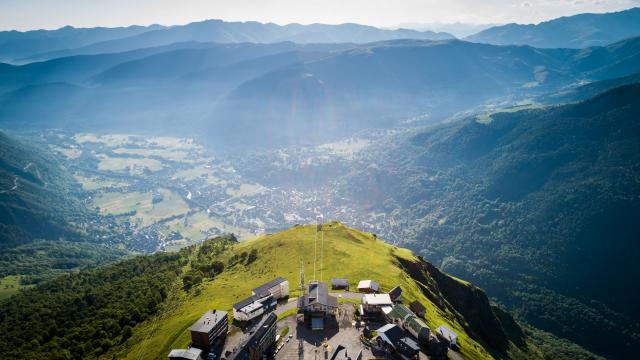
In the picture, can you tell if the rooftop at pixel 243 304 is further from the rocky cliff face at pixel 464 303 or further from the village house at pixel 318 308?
the rocky cliff face at pixel 464 303

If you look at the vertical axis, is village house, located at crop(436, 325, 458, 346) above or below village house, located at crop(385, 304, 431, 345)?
below

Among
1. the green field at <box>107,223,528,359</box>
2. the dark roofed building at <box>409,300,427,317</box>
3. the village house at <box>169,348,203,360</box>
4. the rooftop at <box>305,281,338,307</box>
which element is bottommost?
the green field at <box>107,223,528,359</box>

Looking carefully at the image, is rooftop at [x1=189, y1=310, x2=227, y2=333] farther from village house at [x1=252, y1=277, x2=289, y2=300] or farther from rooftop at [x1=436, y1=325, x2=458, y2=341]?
rooftop at [x1=436, y1=325, x2=458, y2=341]

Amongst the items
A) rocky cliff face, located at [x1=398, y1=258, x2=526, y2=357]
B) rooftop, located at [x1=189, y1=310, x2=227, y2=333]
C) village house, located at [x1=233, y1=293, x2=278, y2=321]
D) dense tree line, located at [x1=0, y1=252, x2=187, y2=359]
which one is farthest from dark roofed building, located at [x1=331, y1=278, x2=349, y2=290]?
dense tree line, located at [x1=0, y1=252, x2=187, y2=359]

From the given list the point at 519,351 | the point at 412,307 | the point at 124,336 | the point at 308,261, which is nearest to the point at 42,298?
the point at 124,336

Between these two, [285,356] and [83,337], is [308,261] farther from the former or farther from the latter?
[83,337]

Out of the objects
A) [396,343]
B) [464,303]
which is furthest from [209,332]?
[464,303]

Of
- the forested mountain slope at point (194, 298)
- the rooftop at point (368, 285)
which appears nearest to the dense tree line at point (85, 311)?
the forested mountain slope at point (194, 298)
